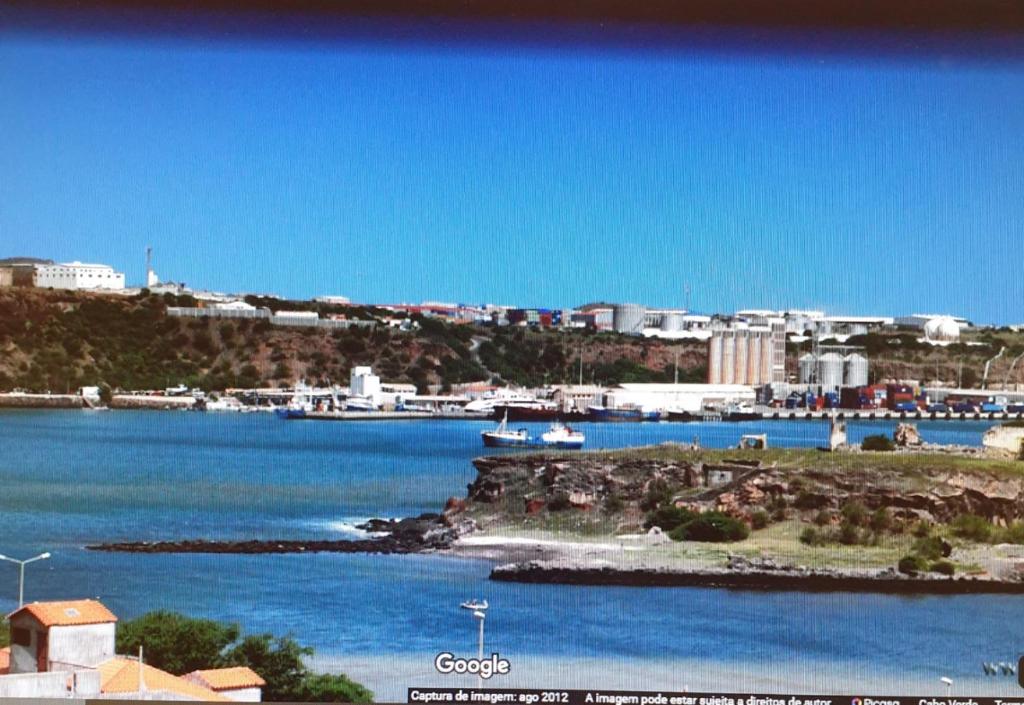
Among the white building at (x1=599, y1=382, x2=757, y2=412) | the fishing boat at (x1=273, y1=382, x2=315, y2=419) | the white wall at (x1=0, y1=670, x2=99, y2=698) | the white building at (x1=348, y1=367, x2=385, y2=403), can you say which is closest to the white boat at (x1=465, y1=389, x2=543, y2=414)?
the white building at (x1=599, y1=382, x2=757, y2=412)

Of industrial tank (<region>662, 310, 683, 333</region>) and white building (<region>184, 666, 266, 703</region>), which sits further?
industrial tank (<region>662, 310, 683, 333</region>)

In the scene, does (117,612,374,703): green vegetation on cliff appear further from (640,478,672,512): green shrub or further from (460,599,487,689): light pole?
(640,478,672,512): green shrub

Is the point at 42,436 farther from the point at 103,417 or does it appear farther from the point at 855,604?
the point at 855,604

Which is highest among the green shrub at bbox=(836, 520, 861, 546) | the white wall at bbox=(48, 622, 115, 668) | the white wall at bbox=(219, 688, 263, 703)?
the green shrub at bbox=(836, 520, 861, 546)

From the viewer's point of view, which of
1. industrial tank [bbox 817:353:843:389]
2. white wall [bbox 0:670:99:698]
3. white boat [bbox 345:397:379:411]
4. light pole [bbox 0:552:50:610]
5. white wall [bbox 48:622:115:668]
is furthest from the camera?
industrial tank [bbox 817:353:843:389]

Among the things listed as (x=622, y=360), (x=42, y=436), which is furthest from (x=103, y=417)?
(x=622, y=360)

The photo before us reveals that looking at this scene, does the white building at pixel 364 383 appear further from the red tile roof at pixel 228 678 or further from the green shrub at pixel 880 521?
the green shrub at pixel 880 521

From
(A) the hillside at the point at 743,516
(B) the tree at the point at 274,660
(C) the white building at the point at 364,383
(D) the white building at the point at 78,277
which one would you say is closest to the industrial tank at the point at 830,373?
(A) the hillside at the point at 743,516
